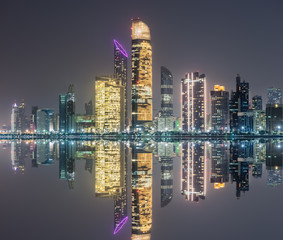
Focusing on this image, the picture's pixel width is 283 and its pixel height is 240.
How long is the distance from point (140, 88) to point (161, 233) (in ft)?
628

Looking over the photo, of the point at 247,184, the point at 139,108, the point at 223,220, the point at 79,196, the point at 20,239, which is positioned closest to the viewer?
the point at 20,239

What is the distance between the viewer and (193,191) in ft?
50.3

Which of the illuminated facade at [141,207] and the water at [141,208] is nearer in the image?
the water at [141,208]

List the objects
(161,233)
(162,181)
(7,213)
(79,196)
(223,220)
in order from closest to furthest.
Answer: (161,233)
(223,220)
(7,213)
(79,196)
(162,181)

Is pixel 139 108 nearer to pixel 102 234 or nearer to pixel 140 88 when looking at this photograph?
pixel 140 88

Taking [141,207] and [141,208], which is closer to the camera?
[141,208]

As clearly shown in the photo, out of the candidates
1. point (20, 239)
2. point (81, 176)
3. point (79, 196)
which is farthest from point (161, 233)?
point (81, 176)

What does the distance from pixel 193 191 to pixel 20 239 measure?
8.33 metres

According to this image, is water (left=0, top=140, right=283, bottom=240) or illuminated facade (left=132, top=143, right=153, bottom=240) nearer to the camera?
water (left=0, top=140, right=283, bottom=240)

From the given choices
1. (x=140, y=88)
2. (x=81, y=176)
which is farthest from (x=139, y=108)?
(x=81, y=176)

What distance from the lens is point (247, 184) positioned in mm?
16953

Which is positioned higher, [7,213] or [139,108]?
[139,108]

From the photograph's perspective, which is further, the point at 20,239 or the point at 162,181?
the point at 162,181

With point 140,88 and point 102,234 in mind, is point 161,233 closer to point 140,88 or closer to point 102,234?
point 102,234
